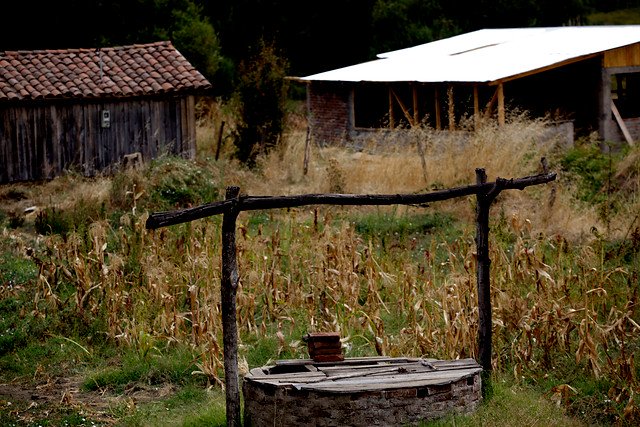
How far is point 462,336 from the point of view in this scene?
8.69 m

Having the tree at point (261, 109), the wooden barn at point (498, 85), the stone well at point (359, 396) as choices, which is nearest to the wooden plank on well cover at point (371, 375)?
the stone well at point (359, 396)

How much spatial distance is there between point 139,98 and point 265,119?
2517 mm

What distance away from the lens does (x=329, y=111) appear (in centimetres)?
2575

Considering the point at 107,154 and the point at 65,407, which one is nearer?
the point at 65,407

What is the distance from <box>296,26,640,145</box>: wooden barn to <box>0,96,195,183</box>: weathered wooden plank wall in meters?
3.73

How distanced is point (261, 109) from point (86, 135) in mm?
3473

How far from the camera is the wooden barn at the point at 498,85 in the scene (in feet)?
69.2

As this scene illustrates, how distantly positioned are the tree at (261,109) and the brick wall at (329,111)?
4367 mm

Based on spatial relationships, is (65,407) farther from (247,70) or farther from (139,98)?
(247,70)

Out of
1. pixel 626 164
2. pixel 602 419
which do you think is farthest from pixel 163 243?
pixel 626 164

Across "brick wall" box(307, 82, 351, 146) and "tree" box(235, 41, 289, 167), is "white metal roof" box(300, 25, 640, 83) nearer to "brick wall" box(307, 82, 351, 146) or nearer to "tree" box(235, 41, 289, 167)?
"brick wall" box(307, 82, 351, 146)

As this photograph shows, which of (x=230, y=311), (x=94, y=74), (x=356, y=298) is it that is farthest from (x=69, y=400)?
(x=94, y=74)

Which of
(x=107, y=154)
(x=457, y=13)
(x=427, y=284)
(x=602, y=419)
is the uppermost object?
(x=457, y=13)

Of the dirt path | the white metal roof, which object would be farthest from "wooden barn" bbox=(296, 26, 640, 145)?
the dirt path
